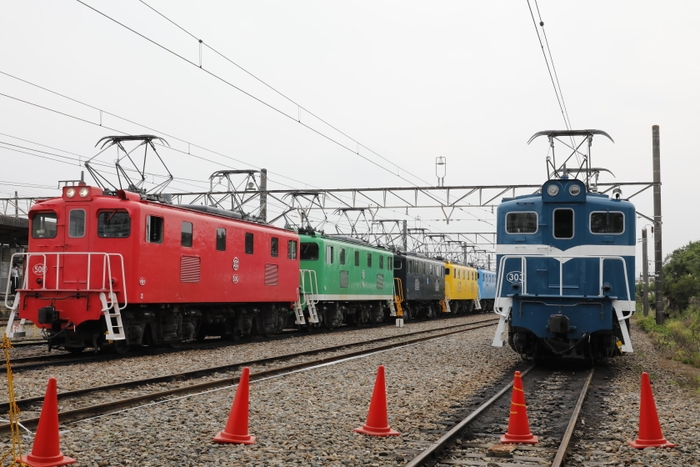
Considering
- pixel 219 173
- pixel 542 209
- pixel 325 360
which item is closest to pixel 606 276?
pixel 542 209

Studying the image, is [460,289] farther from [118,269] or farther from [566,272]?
[118,269]

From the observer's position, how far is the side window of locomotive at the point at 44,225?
15.3m

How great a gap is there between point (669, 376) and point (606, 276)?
7.11 feet

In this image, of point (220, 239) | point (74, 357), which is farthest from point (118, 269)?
point (220, 239)

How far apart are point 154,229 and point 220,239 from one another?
2737 mm

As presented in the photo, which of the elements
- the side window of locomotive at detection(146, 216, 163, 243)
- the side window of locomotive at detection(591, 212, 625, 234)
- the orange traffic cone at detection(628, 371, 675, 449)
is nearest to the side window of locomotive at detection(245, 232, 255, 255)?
the side window of locomotive at detection(146, 216, 163, 243)

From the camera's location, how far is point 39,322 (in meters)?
14.0

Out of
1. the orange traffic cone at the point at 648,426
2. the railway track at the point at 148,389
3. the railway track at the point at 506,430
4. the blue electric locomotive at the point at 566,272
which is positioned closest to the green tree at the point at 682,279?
the blue electric locomotive at the point at 566,272

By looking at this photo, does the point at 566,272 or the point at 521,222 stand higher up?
the point at 521,222

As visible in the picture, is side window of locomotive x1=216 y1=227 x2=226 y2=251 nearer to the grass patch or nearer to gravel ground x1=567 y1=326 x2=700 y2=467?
gravel ground x1=567 y1=326 x2=700 y2=467

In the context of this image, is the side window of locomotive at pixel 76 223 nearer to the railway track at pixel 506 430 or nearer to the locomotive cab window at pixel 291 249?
the locomotive cab window at pixel 291 249

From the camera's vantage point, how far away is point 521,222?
14.6m

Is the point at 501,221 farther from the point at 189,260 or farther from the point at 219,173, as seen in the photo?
the point at 219,173

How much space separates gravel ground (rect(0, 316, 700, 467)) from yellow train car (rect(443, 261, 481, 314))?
28589 mm
